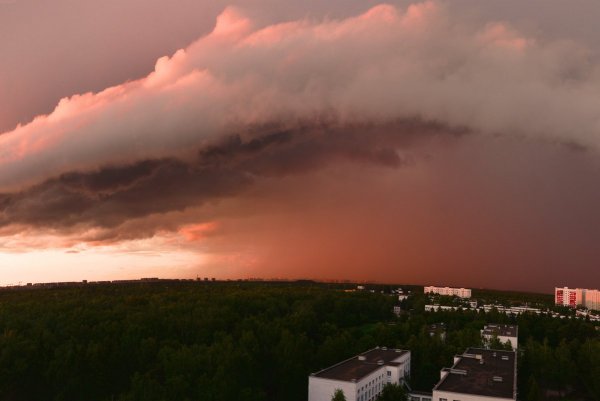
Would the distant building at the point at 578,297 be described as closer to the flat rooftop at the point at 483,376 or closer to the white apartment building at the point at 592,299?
the white apartment building at the point at 592,299

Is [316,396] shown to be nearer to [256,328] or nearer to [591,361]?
[256,328]

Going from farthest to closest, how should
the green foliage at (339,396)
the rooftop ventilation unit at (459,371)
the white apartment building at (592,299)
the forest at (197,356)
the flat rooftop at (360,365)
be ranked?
the white apartment building at (592,299) < the forest at (197,356) < the flat rooftop at (360,365) < the rooftop ventilation unit at (459,371) < the green foliage at (339,396)

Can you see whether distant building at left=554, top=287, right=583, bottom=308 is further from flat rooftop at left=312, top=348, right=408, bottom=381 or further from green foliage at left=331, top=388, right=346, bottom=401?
green foliage at left=331, top=388, right=346, bottom=401

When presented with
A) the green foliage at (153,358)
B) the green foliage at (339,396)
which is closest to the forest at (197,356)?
the green foliage at (153,358)

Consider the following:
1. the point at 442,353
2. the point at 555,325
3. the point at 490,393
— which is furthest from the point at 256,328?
the point at 555,325

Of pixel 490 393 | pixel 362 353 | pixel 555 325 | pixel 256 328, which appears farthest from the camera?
pixel 555 325

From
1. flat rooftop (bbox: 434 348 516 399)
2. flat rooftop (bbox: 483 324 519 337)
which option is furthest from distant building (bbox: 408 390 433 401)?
flat rooftop (bbox: 483 324 519 337)

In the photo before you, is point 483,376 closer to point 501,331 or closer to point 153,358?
point 153,358

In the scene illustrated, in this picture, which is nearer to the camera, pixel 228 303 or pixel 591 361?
pixel 591 361
